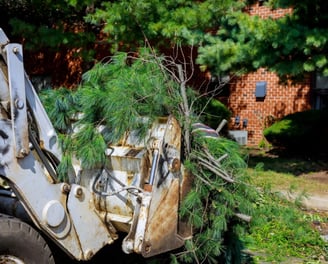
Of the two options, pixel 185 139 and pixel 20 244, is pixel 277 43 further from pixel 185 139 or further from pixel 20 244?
pixel 20 244

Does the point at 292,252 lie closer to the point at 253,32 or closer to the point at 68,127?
the point at 68,127

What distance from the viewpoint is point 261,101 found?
15.4 m

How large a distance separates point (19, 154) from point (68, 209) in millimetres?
544

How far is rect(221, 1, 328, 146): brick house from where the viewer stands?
14.5 meters

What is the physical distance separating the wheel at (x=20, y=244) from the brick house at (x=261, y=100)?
11.8m

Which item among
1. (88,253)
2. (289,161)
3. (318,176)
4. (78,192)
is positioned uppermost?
(78,192)

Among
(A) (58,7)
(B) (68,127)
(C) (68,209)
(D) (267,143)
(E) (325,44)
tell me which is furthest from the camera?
(D) (267,143)

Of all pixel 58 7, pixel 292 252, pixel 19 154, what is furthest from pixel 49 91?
pixel 58 7

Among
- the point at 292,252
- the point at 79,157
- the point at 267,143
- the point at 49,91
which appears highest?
the point at 49,91

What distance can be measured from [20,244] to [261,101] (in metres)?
13.0

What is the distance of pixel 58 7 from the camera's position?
11.6 metres

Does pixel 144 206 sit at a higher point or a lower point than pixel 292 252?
higher

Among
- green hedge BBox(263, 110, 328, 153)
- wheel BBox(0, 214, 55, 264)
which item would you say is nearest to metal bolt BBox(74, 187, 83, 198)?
wheel BBox(0, 214, 55, 264)

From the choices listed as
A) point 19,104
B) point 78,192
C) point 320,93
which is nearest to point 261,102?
point 320,93
